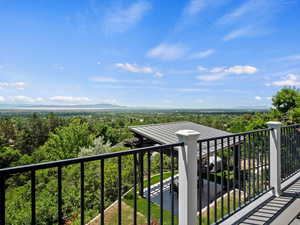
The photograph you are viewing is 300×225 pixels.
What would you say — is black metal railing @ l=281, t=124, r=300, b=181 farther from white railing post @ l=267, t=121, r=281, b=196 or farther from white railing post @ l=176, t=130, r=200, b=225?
white railing post @ l=176, t=130, r=200, b=225

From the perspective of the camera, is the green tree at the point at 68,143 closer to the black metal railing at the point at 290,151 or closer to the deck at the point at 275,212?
the black metal railing at the point at 290,151

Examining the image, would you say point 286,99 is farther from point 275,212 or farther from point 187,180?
point 187,180

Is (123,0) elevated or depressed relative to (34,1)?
depressed

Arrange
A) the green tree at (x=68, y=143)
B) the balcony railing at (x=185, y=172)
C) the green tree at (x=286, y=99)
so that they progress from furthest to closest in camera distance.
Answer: the green tree at (x=68, y=143) → the green tree at (x=286, y=99) → the balcony railing at (x=185, y=172)

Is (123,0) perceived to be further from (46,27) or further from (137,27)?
(46,27)

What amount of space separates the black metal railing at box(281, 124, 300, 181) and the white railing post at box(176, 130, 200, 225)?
2281 mm

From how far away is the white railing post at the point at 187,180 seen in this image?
5.54 feet

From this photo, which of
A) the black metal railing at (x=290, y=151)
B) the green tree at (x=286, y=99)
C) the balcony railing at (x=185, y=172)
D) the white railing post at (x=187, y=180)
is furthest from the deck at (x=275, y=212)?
the green tree at (x=286, y=99)

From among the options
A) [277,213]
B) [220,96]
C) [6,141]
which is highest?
[220,96]

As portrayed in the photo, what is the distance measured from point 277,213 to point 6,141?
3235 cm

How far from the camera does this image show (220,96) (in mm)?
44719

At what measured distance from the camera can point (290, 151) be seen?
11.6ft

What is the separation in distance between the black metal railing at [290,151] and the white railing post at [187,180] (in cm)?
228

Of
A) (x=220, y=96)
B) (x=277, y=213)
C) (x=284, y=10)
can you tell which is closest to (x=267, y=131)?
(x=277, y=213)
